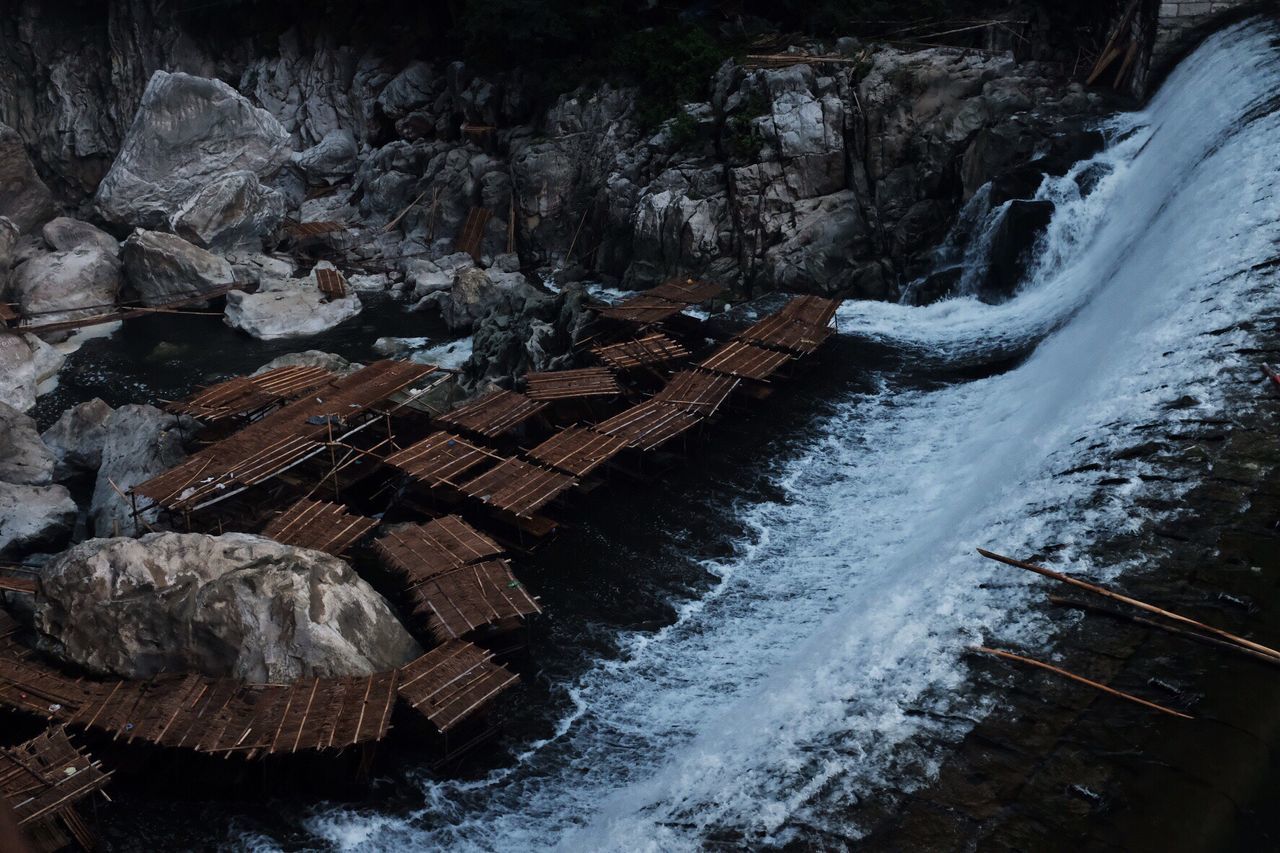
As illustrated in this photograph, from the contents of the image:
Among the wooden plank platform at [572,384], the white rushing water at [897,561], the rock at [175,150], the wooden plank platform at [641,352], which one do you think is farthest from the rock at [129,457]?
the rock at [175,150]

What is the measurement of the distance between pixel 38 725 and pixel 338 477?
23.6 ft

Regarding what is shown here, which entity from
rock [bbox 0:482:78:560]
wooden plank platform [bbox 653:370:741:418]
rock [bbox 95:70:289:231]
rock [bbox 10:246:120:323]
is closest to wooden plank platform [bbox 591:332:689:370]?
wooden plank platform [bbox 653:370:741:418]

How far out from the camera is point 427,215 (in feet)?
132

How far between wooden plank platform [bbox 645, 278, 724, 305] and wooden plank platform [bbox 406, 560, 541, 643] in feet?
40.0

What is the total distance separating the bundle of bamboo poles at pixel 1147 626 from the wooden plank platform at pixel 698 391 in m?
9.21

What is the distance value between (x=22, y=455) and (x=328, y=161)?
86.7ft

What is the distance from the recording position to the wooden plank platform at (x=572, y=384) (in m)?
21.1

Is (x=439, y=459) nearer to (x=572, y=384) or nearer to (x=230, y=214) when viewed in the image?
(x=572, y=384)

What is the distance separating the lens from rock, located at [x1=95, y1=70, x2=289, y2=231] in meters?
40.1

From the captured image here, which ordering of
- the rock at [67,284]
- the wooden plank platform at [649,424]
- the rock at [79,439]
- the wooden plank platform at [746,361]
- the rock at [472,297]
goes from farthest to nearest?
the rock at [67,284]
the rock at [472,297]
the rock at [79,439]
the wooden plank platform at [746,361]
the wooden plank platform at [649,424]

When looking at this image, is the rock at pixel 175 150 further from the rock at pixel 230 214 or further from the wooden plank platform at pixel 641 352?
the wooden plank platform at pixel 641 352

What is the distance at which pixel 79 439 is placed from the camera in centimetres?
2450

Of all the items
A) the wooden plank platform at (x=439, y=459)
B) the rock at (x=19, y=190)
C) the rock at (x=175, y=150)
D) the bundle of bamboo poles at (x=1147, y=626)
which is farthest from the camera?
the rock at (x=175, y=150)

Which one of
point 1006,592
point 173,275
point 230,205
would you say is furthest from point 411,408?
point 230,205
